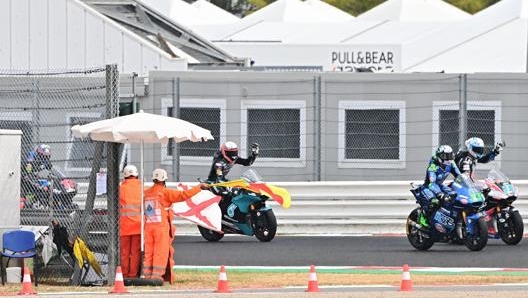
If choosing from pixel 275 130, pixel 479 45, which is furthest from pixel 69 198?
pixel 479 45

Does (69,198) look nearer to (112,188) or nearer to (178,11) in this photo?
(112,188)

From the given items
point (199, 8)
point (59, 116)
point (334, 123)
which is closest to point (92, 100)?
point (59, 116)

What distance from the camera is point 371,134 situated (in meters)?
27.4

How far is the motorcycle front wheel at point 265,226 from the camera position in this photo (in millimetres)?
24266

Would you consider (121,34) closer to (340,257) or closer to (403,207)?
(403,207)

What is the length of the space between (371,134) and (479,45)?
12925mm

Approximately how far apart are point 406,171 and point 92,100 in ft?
17.8

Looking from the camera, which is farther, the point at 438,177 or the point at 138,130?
the point at 438,177

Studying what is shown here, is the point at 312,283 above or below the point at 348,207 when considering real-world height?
below

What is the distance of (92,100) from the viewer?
2569 cm

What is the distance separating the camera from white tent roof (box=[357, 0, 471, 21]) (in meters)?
52.3

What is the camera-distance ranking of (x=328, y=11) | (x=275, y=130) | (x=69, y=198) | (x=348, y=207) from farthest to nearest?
(x=328, y=11), (x=275, y=130), (x=348, y=207), (x=69, y=198)

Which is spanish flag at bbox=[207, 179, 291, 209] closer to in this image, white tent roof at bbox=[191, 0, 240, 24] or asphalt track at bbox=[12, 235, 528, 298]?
asphalt track at bbox=[12, 235, 528, 298]

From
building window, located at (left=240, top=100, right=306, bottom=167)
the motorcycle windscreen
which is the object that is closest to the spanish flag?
the motorcycle windscreen
